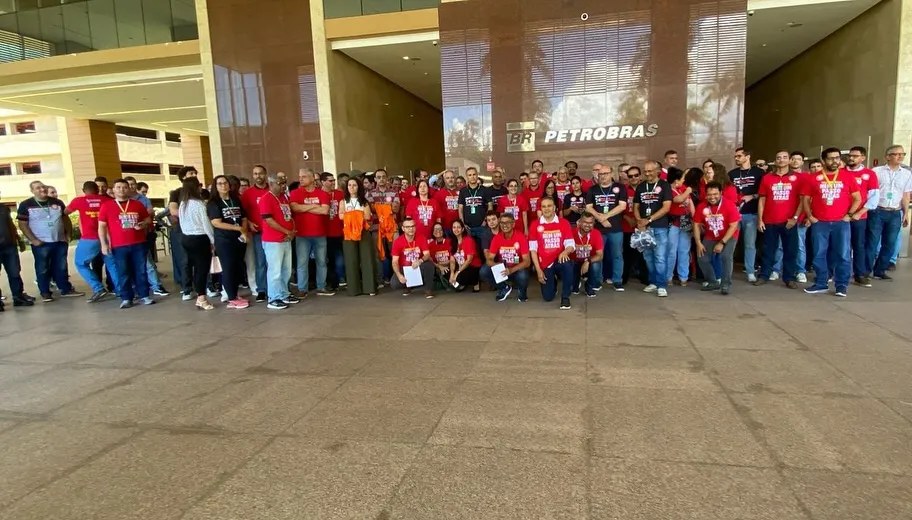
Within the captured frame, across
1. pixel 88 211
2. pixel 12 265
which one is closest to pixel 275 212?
pixel 88 211

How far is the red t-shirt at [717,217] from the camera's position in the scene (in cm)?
685

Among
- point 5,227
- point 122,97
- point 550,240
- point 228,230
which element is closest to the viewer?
point 550,240

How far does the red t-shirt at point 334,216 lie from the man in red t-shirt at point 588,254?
352 cm

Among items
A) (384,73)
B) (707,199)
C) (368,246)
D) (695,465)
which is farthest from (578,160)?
(695,465)

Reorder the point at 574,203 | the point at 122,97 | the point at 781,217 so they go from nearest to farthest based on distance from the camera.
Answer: the point at 781,217 → the point at 574,203 → the point at 122,97

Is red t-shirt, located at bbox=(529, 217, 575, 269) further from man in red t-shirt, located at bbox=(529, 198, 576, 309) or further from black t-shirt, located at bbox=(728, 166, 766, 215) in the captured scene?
black t-shirt, located at bbox=(728, 166, 766, 215)

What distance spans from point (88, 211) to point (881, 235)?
1198cm

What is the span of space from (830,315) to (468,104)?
8.82 meters

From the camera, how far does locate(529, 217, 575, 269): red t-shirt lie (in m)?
6.67

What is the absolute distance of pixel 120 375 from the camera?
4496 mm

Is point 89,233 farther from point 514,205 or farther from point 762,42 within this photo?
point 762,42

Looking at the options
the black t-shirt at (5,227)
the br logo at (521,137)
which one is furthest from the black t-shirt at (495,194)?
the black t-shirt at (5,227)

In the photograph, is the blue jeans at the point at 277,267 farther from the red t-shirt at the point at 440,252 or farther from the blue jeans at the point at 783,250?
the blue jeans at the point at 783,250

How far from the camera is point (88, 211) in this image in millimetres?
7844
